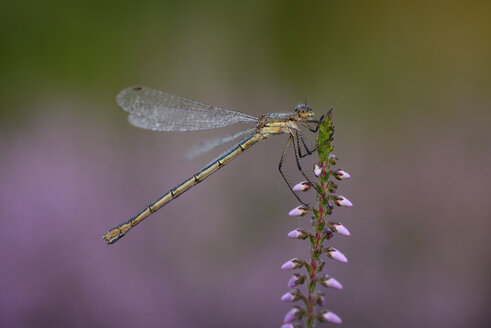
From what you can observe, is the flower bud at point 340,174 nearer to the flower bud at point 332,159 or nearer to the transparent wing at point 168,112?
the flower bud at point 332,159

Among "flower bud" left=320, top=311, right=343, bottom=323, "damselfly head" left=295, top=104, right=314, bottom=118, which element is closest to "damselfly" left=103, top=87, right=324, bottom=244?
"damselfly head" left=295, top=104, right=314, bottom=118

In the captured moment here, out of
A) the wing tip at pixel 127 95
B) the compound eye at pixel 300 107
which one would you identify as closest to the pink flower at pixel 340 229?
the compound eye at pixel 300 107

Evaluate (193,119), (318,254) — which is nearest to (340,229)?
(318,254)

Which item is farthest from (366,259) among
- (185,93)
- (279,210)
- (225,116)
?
(185,93)

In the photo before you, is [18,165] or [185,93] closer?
[18,165]

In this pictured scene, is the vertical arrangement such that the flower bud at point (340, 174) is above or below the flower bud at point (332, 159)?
below

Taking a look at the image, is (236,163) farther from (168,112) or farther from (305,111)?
(305,111)

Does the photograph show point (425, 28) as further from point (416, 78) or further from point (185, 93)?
point (185, 93)
